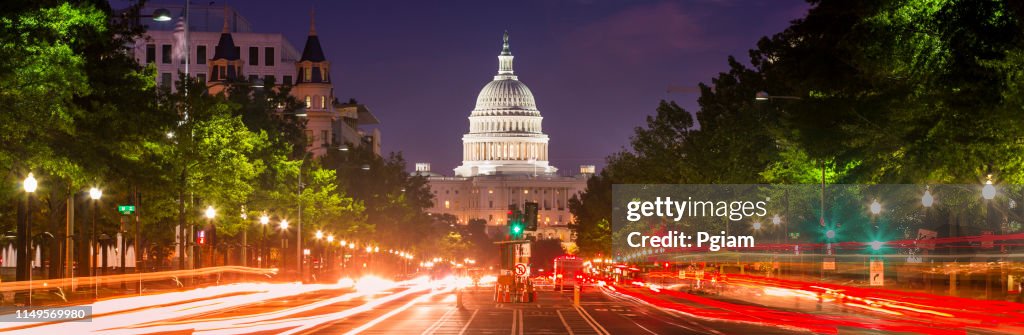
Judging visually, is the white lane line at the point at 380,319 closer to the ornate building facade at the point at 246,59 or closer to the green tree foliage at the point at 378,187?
the green tree foliage at the point at 378,187

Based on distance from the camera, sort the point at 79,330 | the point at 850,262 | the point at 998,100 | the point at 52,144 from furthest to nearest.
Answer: the point at 850,262 → the point at 52,144 → the point at 998,100 → the point at 79,330

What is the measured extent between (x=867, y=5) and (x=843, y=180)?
34.8 metres

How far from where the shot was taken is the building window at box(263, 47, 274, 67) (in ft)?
637

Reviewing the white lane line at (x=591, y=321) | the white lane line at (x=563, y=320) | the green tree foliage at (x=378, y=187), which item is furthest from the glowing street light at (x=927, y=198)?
the green tree foliage at (x=378, y=187)

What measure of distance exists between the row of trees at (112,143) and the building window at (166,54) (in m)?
89.2

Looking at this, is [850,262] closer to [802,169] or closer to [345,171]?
[802,169]

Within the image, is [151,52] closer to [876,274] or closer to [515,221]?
[515,221]

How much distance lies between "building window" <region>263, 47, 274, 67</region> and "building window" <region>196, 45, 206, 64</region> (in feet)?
26.1

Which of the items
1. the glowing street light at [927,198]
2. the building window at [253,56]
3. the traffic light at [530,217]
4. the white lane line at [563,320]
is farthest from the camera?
the building window at [253,56]

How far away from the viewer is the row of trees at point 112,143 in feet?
140

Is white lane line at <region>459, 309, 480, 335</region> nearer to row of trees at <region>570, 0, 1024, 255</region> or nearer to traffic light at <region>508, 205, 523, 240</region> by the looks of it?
traffic light at <region>508, 205, 523, 240</region>

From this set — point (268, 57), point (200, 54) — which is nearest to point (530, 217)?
point (200, 54)

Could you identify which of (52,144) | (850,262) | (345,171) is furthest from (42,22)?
(345,171)

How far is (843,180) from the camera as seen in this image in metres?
78.9
